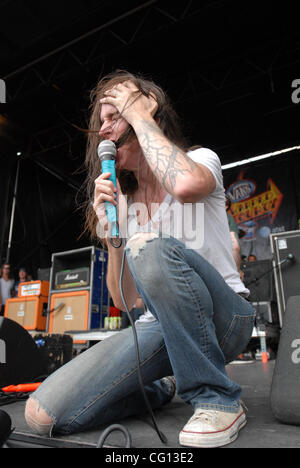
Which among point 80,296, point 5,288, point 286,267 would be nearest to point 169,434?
point 286,267

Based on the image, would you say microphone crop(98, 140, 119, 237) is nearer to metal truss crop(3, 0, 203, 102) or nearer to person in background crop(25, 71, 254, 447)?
person in background crop(25, 71, 254, 447)

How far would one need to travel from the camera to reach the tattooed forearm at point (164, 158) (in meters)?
0.80

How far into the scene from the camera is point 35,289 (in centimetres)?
425

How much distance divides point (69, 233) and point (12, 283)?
7.37 feet

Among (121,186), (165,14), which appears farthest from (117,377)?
(165,14)

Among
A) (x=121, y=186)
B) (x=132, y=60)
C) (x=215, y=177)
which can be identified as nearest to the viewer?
(x=215, y=177)

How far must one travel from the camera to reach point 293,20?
4086 millimetres

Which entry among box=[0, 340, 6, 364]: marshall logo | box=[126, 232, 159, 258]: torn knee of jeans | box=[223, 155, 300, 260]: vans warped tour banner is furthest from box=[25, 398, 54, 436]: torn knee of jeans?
box=[223, 155, 300, 260]: vans warped tour banner

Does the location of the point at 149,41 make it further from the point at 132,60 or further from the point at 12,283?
the point at 12,283

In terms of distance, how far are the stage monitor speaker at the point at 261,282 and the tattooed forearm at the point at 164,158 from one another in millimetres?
3029

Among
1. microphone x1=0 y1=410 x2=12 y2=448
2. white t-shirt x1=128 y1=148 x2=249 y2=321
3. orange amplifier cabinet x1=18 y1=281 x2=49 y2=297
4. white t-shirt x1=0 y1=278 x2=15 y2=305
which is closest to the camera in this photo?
microphone x1=0 y1=410 x2=12 y2=448

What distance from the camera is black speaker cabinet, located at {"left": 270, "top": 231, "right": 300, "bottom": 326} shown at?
315cm

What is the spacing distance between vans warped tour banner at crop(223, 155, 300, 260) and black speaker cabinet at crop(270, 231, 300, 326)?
116 inches

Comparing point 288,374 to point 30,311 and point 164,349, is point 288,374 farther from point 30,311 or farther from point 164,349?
point 30,311
